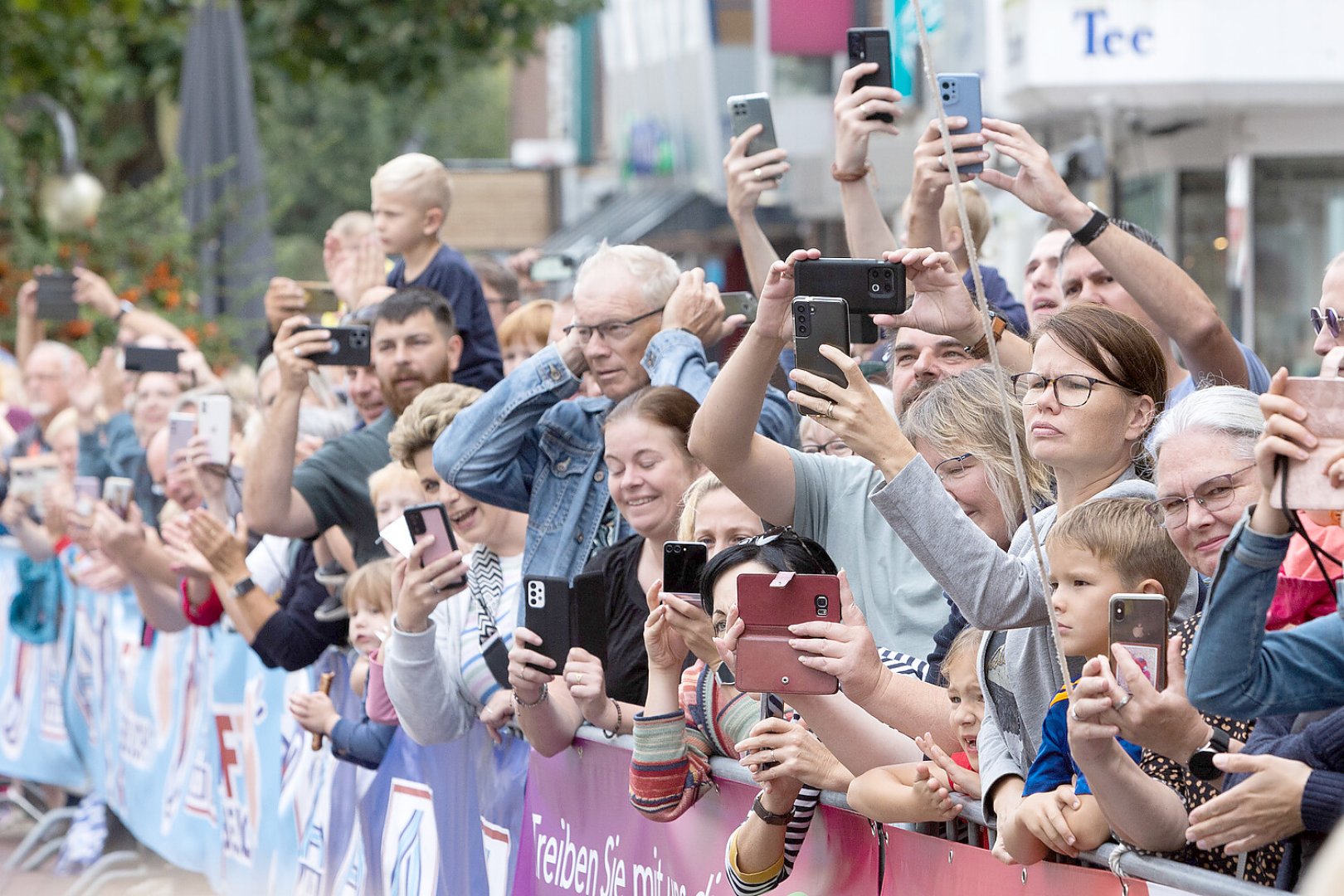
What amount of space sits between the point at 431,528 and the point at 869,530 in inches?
48.1

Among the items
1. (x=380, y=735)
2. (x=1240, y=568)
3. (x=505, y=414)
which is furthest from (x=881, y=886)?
(x=380, y=735)

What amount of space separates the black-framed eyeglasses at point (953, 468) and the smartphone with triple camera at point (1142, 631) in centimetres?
111

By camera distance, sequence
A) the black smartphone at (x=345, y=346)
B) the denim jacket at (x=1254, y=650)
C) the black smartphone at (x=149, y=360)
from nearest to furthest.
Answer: the denim jacket at (x=1254, y=650), the black smartphone at (x=345, y=346), the black smartphone at (x=149, y=360)

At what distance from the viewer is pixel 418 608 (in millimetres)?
5121

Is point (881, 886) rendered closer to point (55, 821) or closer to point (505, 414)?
point (505, 414)

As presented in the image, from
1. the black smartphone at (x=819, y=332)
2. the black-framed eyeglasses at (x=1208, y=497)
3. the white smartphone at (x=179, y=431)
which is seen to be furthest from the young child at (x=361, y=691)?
the black-framed eyeglasses at (x=1208, y=497)

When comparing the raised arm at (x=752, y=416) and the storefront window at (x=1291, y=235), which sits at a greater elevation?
the raised arm at (x=752, y=416)

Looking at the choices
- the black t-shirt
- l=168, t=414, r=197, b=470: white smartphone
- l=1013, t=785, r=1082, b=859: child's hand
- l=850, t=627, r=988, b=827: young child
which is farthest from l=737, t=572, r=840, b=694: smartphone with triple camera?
l=168, t=414, r=197, b=470: white smartphone

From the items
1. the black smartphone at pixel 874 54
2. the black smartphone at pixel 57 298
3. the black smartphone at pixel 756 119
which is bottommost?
the black smartphone at pixel 57 298

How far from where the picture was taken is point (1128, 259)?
4367 mm

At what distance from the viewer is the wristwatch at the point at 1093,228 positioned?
437 centimetres

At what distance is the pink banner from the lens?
3.40 meters

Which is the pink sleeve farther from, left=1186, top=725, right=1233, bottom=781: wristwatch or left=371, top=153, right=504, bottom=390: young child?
left=1186, top=725, right=1233, bottom=781: wristwatch

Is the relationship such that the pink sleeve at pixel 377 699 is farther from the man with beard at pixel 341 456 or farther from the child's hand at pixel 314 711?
the man with beard at pixel 341 456
